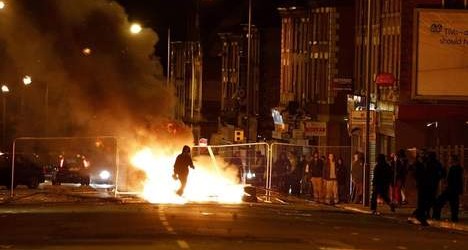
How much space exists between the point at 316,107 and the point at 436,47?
52.3 ft

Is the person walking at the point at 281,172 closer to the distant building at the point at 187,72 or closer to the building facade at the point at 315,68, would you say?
the building facade at the point at 315,68

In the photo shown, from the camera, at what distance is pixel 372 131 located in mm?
34969

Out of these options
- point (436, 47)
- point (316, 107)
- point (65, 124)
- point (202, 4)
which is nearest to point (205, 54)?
point (202, 4)

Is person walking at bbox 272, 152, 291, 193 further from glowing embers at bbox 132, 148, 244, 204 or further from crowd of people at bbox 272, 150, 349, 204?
glowing embers at bbox 132, 148, 244, 204

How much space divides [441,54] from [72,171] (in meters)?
18.1

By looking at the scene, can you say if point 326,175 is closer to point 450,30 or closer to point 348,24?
point 450,30

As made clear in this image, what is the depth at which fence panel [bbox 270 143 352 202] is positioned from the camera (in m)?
35.5

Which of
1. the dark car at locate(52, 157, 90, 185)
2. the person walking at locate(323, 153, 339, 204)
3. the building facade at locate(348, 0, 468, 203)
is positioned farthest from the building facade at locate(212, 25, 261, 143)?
the person walking at locate(323, 153, 339, 204)

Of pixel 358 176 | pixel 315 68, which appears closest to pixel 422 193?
pixel 358 176

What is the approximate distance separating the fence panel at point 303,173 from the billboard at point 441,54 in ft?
12.4

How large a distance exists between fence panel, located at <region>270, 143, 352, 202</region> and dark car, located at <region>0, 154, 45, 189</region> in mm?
9981

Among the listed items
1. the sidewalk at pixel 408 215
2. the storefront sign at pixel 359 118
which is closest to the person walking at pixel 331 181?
the sidewalk at pixel 408 215

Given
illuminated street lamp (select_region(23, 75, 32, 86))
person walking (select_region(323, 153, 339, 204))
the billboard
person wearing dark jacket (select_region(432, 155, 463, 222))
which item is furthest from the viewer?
illuminated street lamp (select_region(23, 75, 32, 86))

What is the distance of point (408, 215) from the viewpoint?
29.7 metres
